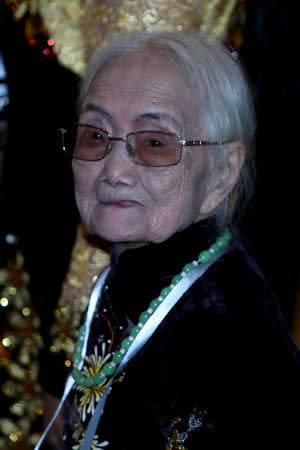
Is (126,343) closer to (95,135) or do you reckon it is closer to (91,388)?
(91,388)

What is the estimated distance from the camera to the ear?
123cm

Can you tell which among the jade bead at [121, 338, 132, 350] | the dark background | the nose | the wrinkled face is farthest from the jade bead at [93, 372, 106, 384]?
the dark background

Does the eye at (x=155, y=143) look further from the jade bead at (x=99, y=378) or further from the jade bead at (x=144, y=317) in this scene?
the jade bead at (x=99, y=378)

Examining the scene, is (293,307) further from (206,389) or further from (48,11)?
(48,11)

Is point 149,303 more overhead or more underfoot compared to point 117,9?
more underfoot

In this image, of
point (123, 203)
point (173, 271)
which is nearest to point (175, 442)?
point (173, 271)

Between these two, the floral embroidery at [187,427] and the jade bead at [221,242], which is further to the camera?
the jade bead at [221,242]

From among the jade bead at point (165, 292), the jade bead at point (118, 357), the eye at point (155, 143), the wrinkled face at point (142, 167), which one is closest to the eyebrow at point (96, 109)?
the wrinkled face at point (142, 167)

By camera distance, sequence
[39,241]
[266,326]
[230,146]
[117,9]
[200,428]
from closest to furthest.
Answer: [200,428] → [266,326] → [230,146] → [117,9] → [39,241]

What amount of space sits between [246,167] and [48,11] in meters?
0.94

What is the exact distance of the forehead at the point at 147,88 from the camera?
111 centimetres

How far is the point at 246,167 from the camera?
4.75ft

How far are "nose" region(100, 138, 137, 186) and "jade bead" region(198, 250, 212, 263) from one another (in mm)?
227

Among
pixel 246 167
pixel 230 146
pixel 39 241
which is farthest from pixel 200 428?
pixel 39 241
